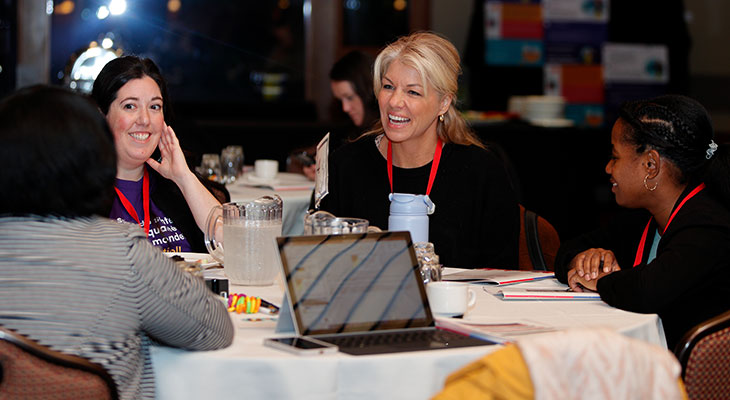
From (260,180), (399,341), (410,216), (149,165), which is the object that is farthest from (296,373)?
(260,180)

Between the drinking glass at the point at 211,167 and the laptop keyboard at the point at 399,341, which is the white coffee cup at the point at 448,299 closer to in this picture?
the laptop keyboard at the point at 399,341

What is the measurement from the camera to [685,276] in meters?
2.04

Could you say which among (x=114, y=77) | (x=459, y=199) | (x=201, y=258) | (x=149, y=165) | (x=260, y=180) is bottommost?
(x=260, y=180)

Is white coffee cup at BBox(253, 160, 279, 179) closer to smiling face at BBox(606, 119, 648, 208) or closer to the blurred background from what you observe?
the blurred background

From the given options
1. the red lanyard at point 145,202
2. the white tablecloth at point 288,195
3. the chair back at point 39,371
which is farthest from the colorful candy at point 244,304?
the white tablecloth at point 288,195

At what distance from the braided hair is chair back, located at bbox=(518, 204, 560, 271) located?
693mm

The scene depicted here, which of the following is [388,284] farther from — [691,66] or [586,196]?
[691,66]

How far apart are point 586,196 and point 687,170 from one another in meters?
5.04

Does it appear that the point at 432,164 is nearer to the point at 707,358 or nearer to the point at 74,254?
the point at 707,358

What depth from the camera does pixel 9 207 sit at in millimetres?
1491

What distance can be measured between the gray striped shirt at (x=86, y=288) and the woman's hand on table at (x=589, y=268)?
107 cm

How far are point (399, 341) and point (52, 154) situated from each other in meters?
0.71

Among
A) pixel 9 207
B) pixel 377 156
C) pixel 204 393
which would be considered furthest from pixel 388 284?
pixel 377 156

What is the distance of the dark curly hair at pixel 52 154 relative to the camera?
144 cm
